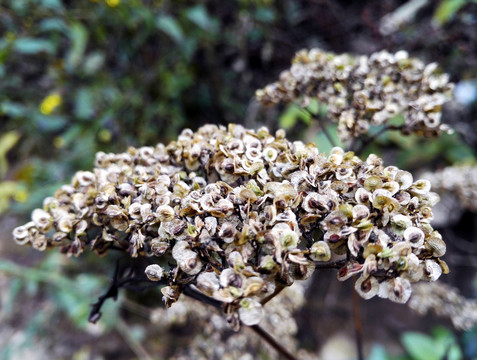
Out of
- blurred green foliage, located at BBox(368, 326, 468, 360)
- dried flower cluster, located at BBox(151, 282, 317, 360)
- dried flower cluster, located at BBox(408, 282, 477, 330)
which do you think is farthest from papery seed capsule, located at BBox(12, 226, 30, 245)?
blurred green foliage, located at BBox(368, 326, 468, 360)

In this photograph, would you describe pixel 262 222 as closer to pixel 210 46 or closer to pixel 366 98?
pixel 366 98

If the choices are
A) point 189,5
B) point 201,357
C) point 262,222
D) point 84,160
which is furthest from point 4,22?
point 262,222

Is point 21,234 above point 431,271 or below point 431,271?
below

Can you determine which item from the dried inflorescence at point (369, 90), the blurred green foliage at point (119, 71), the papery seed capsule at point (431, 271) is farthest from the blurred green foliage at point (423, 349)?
the blurred green foliage at point (119, 71)

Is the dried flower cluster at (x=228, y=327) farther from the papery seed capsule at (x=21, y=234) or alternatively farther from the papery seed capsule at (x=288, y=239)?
the papery seed capsule at (x=288, y=239)

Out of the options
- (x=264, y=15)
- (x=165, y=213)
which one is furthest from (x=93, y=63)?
(x=165, y=213)

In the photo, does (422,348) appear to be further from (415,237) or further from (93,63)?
(93,63)

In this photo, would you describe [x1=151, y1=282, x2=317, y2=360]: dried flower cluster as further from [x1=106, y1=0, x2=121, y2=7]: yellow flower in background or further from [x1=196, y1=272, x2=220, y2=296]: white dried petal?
[x1=106, y1=0, x2=121, y2=7]: yellow flower in background
